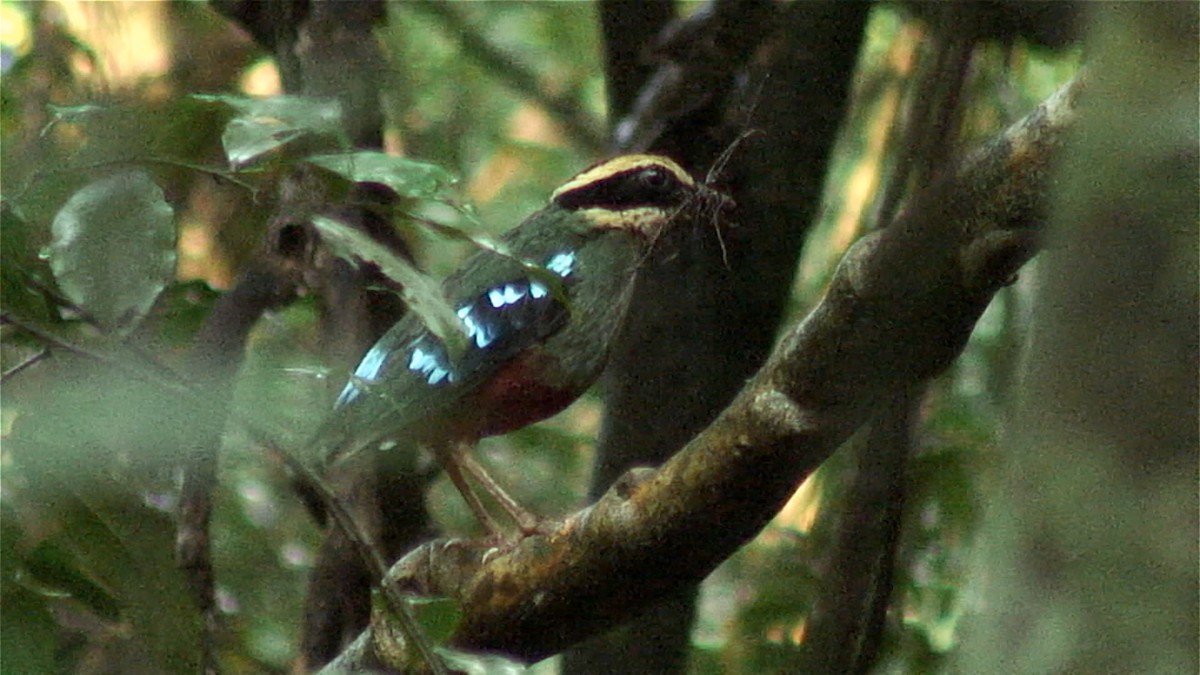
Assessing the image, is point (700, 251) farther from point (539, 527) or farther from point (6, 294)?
point (6, 294)

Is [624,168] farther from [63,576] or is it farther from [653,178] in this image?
[63,576]

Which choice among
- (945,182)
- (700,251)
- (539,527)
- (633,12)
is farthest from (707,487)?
(633,12)

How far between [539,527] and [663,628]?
0.45 m

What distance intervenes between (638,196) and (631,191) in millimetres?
20

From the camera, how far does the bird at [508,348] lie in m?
3.36

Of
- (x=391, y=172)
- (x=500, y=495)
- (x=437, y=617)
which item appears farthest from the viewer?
(x=500, y=495)

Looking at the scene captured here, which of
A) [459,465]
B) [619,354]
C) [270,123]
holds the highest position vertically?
[270,123]

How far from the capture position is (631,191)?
3.64 meters

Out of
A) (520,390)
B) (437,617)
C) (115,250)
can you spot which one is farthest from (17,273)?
(520,390)

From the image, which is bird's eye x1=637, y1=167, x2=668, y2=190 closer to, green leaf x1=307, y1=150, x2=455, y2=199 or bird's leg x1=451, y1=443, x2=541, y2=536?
bird's leg x1=451, y1=443, x2=541, y2=536

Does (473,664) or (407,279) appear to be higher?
(407,279)

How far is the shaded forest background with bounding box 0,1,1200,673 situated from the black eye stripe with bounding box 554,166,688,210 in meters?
0.15

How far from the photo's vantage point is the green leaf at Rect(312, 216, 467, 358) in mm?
1828

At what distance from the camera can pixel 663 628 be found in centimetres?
326
